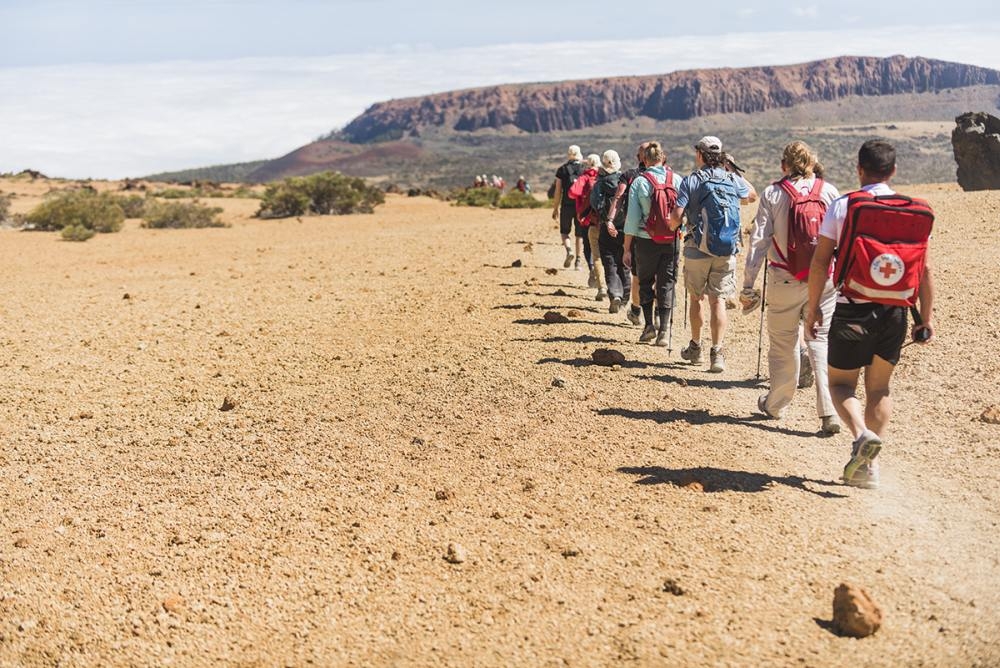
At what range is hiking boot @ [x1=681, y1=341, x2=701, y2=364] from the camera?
921 cm

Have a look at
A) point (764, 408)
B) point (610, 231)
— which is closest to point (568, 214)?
point (610, 231)

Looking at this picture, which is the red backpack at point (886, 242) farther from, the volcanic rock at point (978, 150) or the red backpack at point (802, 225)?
the volcanic rock at point (978, 150)

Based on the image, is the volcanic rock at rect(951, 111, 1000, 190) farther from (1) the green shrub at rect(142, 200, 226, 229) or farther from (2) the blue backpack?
(1) the green shrub at rect(142, 200, 226, 229)

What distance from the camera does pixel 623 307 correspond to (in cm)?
1235

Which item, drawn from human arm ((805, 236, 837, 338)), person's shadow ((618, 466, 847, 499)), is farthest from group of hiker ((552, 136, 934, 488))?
person's shadow ((618, 466, 847, 499))

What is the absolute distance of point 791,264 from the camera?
7.17m

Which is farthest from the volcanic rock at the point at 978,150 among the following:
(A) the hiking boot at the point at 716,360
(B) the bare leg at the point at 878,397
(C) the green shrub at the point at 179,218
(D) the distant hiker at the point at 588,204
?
(B) the bare leg at the point at 878,397

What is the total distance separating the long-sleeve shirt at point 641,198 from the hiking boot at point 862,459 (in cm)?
397

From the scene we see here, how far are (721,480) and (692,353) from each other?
3.15m

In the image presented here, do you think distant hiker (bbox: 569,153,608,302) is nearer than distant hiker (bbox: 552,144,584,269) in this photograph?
Yes

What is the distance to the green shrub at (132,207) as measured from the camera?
32.2m

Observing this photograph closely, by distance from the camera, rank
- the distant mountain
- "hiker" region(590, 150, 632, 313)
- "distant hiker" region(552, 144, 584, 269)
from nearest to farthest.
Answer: "hiker" region(590, 150, 632, 313) < "distant hiker" region(552, 144, 584, 269) < the distant mountain

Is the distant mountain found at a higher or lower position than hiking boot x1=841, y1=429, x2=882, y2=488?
higher

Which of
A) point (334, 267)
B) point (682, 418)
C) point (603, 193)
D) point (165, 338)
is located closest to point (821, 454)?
point (682, 418)
